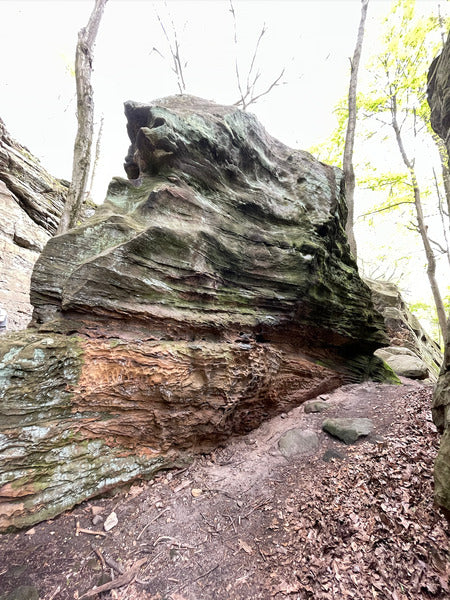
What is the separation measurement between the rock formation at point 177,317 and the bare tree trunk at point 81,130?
204 centimetres

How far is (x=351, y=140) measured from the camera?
10.6m

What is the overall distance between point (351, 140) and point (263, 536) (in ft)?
44.4

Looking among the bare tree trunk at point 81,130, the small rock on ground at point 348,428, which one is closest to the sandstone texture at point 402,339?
the small rock on ground at point 348,428

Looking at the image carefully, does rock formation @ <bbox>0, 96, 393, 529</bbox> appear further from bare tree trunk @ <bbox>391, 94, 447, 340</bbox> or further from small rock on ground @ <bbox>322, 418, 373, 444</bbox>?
bare tree trunk @ <bbox>391, 94, 447, 340</bbox>

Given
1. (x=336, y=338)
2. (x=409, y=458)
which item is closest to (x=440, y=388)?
(x=409, y=458)

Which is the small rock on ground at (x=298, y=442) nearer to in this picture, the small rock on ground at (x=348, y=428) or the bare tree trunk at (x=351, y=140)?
the small rock on ground at (x=348, y=428)

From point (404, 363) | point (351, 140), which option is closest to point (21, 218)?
point (351, 140)

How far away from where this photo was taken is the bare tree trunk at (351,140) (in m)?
10.1

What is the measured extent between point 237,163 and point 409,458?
7231 millimetres

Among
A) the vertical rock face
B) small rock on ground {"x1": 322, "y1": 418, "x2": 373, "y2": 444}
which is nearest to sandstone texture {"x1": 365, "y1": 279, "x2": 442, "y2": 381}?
small rock on ground {"x1": 322, "y1": 418, "x2": 373, "y2": 444}

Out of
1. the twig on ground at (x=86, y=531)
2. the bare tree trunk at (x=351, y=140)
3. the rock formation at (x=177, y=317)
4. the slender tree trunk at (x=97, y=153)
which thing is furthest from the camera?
the slender tree trunk at (x=97, y=153)

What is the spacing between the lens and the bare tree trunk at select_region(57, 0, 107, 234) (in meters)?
7.25

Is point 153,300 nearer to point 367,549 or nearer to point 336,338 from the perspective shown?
point 367,549

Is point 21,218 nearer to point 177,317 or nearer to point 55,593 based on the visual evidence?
point 177,317
